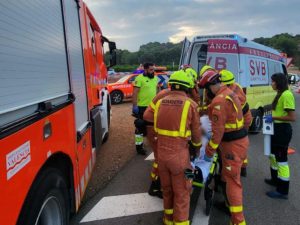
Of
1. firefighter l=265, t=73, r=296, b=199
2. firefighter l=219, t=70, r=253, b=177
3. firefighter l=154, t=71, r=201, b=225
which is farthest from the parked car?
firefighter l=154, t=71, r=201, b=225

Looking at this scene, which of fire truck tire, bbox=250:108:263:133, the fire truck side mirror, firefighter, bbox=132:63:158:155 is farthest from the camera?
fire truck tire, bbox=250:108:263:133

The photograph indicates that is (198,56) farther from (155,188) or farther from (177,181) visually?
(177,181)

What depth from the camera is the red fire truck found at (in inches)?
74.9

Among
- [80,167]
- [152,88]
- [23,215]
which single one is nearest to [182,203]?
[80,167]

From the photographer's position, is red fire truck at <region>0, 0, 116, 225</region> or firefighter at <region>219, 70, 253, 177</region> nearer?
red fire truck at <region>0, 0, 116, 225</region>

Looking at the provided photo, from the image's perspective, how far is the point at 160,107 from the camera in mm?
3480

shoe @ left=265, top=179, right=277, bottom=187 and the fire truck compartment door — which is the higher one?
the fire truck compartment door

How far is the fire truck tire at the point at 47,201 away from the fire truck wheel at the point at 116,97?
13.4 metres

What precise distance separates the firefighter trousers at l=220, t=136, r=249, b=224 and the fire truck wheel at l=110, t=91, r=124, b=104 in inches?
510

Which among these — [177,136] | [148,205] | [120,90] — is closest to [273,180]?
[148,205]

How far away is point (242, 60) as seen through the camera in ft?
25.1

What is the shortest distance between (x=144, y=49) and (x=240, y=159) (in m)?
61.5

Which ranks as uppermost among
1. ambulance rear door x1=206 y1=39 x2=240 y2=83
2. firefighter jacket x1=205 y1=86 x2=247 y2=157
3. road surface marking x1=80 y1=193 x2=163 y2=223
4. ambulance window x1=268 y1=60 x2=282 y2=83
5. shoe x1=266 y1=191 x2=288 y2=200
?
ambulance rear door x1=206 y1=39 x2=240 y2=83

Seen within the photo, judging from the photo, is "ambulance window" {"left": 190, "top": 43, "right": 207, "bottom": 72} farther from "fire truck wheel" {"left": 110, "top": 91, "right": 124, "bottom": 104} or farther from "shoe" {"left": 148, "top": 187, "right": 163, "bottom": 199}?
"fire truck wheel" {"left": 110, "top": 91, "right": 124, "bottom": 104}
